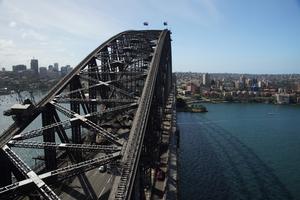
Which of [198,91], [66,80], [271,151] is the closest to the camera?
[66,80]

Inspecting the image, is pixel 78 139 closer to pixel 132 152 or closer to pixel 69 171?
pixel 132 152

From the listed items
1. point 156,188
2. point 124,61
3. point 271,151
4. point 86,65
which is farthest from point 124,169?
point 271,151

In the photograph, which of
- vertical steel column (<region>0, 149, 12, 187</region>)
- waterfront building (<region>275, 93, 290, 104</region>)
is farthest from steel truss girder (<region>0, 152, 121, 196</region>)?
waterfront building (<region>275, 93, 290, 104</region>)

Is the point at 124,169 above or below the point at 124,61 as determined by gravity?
below

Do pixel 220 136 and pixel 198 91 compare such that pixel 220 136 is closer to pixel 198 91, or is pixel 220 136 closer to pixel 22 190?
pixel 22 190

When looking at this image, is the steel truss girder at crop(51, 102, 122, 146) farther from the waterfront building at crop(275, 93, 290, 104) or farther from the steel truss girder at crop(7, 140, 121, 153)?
the waterfront building at crop(275, 93, 290, 104)

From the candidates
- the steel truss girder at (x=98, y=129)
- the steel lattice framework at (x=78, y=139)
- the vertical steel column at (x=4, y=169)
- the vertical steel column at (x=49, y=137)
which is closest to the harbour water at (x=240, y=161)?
the steel lattice framework at (x=78, y=139)
